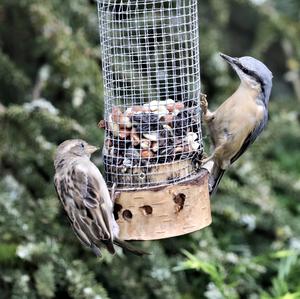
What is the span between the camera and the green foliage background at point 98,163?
211 inches

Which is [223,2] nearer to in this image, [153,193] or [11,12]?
[11,12]

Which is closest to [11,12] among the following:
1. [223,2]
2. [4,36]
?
[4,36]

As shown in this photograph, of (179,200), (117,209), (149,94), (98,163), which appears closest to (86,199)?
Result: (117,209)

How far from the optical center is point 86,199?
464 centimetres

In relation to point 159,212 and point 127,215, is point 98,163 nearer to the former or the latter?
point 127,215

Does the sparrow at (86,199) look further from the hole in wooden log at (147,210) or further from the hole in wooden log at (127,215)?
the hole in wooden log at (147,210)

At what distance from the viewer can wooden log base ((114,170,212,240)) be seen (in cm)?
446

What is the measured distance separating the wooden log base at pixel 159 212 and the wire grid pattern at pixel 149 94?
14cm

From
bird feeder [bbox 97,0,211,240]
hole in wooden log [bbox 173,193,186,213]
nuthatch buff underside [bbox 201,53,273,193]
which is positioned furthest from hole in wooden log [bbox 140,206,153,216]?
nuthatch buff underside [bbox 201,53,273,193]

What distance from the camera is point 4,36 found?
683 centimetres

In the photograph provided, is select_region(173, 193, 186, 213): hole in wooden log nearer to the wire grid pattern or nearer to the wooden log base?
the wooden log base

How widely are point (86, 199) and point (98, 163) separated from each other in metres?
1.26

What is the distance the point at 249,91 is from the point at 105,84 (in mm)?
862

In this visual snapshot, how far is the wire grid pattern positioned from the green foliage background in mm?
483
